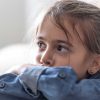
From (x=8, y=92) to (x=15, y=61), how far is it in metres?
0.75

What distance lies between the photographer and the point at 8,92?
2.51ft

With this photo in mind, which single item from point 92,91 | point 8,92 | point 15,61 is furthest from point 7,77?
point 15,61

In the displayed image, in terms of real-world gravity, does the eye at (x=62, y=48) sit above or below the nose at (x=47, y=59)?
above

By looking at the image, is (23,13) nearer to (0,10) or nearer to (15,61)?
(0,10)

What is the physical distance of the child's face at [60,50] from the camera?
33.0 inches

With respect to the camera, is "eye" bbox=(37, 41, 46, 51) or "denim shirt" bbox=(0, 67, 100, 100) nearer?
"denim shirt" bbox=(0, 67, 100, 100)

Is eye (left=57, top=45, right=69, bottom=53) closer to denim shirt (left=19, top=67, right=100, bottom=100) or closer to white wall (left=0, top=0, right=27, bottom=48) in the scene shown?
denim shirt (left=19, top=67, right=100, bottom=100)

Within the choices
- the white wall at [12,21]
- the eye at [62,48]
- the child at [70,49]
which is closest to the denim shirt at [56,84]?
the child at [70,49]

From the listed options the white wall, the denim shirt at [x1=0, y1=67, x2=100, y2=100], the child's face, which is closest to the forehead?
the child's face

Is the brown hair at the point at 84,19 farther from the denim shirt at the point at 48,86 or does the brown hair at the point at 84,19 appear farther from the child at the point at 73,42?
the denim shirt at the point at 48,86

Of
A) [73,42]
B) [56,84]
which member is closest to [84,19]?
[73,42]

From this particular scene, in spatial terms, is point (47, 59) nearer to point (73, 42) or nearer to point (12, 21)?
point (73, 42)

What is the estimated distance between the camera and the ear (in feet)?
2.89

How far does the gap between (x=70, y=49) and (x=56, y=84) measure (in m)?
0.14
